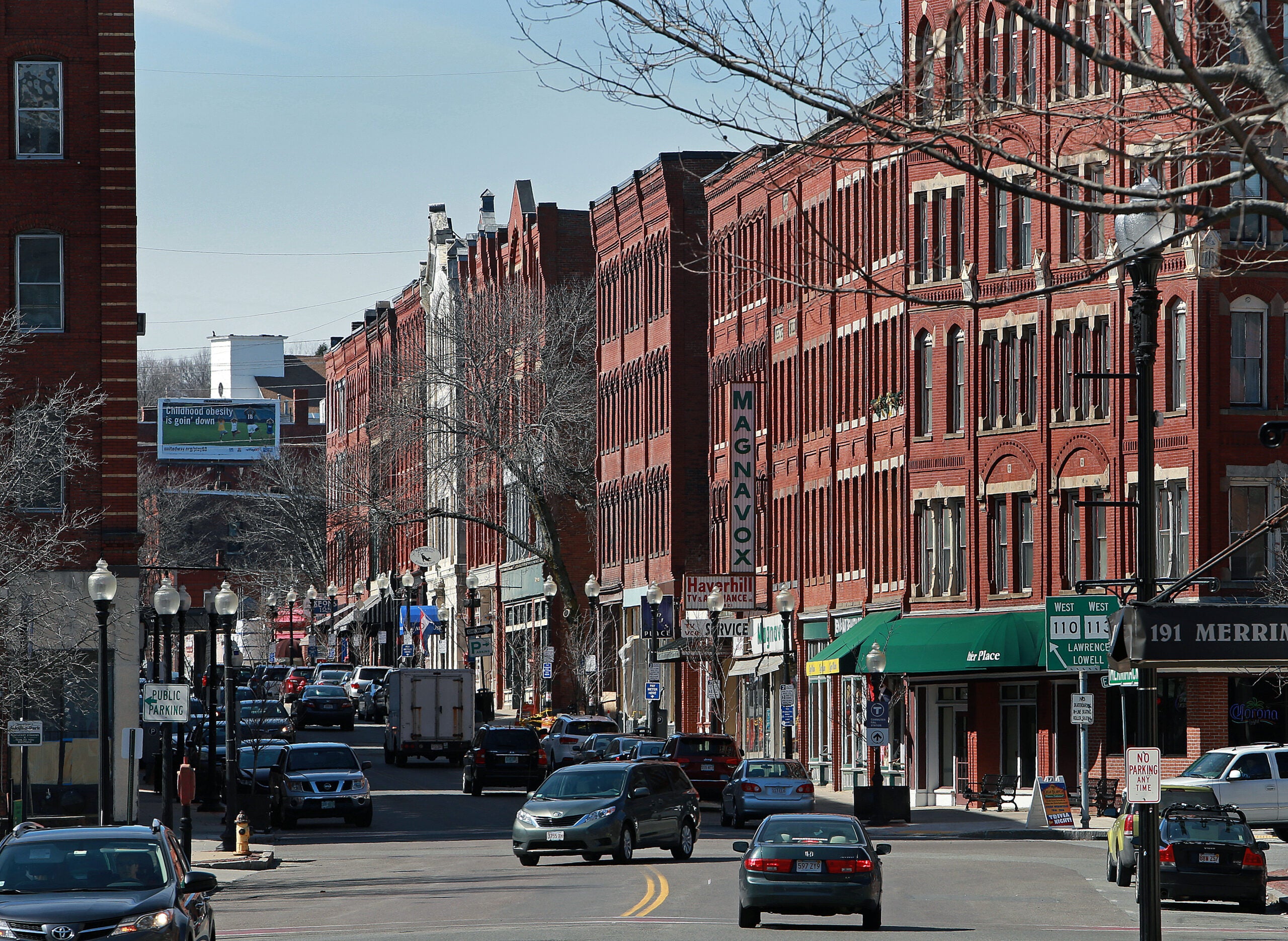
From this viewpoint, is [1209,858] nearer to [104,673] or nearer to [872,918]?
[872,918]

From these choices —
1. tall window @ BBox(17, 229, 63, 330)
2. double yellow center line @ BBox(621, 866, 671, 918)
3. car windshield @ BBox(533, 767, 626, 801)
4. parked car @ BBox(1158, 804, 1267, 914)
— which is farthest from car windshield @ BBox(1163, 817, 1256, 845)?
tall window @ BBox(17, 229, 63, 330)

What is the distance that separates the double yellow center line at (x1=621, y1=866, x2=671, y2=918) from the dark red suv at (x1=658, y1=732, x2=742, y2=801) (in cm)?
1752

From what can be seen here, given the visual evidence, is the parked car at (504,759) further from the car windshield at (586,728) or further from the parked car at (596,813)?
the parked car at (596,813)

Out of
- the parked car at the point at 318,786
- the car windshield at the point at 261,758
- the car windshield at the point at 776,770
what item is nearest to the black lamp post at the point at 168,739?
the parked car at the point at 318,786

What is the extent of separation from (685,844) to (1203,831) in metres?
8.95

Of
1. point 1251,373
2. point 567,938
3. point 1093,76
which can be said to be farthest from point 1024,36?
point 567,938

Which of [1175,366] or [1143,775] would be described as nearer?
[1143,775]

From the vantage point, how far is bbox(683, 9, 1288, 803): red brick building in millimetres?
49312

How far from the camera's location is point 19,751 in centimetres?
4281

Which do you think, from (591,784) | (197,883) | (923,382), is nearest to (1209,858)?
(591,784)

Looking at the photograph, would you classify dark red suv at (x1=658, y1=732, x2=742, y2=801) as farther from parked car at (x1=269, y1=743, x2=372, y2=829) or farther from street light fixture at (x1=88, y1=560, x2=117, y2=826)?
street light fixture at (x1=88, y1=560, x2=117, y2=826)

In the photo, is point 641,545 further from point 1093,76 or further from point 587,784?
point 587,784

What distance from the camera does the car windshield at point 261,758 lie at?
4575 cm

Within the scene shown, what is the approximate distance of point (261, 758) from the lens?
46.1m
